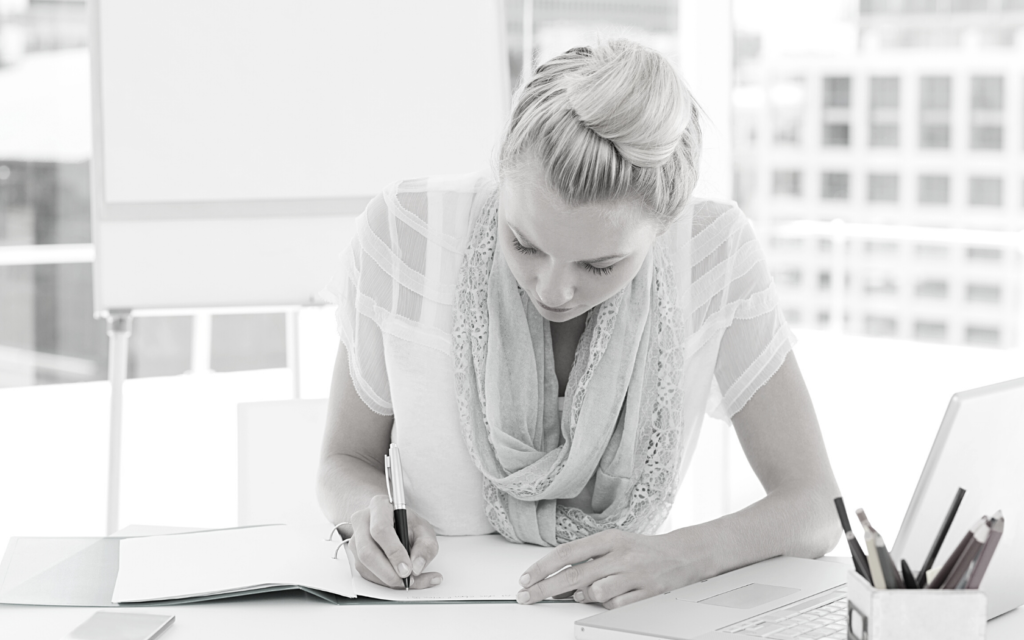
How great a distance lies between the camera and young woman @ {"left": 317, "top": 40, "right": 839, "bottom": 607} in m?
1.20

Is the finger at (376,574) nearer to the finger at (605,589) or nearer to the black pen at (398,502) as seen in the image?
the black pen at (398,502)

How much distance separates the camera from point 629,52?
1.24m

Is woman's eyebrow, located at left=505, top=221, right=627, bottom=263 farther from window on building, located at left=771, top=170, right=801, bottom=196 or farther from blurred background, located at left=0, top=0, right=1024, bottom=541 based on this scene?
window on building, located at left=771, top=170, right=801, bottom=196

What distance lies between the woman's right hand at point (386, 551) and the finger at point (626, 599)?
0.19 metres

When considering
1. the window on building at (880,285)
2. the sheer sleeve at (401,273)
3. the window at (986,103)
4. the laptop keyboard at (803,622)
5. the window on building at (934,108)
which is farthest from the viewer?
the window at (986,103)

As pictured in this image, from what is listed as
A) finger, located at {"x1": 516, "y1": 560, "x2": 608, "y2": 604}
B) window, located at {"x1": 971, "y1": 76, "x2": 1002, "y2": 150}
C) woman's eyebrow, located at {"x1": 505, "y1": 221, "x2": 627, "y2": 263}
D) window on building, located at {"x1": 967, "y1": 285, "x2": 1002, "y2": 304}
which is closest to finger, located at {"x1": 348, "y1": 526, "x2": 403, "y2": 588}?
finger, located at {"x1": 516, "y1": 560, "x2": 608, "y2": 604}

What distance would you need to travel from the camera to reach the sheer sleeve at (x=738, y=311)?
144cm

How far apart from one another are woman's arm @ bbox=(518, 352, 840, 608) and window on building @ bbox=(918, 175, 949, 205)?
25.4 meters

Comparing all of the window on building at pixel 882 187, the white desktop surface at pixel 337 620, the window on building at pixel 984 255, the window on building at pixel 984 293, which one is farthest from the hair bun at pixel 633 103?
the window on building at pixel 882 187

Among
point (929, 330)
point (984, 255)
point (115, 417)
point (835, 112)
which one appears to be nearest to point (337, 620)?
point (115, 417)

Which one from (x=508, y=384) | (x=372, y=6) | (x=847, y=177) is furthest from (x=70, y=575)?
(x=847, y=177)

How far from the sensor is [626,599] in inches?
41.3

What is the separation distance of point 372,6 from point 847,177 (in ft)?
80.1

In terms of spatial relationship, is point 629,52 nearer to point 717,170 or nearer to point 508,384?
point 508,384
